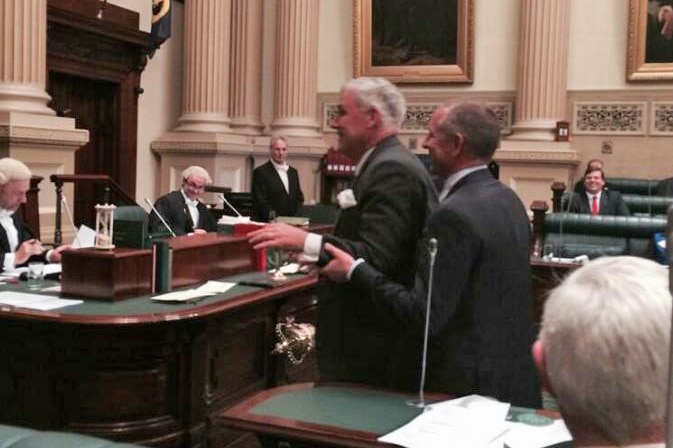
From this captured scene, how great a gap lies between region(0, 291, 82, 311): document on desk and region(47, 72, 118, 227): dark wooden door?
5.34m

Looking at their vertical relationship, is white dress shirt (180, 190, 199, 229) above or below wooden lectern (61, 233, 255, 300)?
above

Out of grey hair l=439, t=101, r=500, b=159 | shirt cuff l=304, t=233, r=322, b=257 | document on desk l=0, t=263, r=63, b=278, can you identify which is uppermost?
grey hair l=439, t=101, r=500, b=159

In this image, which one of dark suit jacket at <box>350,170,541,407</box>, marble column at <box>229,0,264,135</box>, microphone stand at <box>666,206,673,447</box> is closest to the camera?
microphone stand at <box>666,206,673,447</box>

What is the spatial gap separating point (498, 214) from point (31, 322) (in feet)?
6.98

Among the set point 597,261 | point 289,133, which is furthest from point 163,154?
point 597,261

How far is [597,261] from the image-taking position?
1.34m

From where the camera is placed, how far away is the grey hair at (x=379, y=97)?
9.00ft

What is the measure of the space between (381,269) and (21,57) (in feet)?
18.7

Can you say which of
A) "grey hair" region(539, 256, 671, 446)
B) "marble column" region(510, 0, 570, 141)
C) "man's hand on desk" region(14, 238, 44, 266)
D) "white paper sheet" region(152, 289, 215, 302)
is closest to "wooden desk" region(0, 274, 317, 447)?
"white paper sheet" region(152, 289, 215, 302)

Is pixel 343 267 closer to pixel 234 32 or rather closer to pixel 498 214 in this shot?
pixel 498 214

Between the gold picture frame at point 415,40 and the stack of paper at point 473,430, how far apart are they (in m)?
9.12

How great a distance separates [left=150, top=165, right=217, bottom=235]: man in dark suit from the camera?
22.7ft

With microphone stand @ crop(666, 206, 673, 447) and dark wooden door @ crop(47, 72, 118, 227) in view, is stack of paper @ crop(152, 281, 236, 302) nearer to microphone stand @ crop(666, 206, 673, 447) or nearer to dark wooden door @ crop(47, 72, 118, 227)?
microphone stand @ crop(666, 206, 673, 447)

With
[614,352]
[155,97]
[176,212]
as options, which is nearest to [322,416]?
[614,352]
